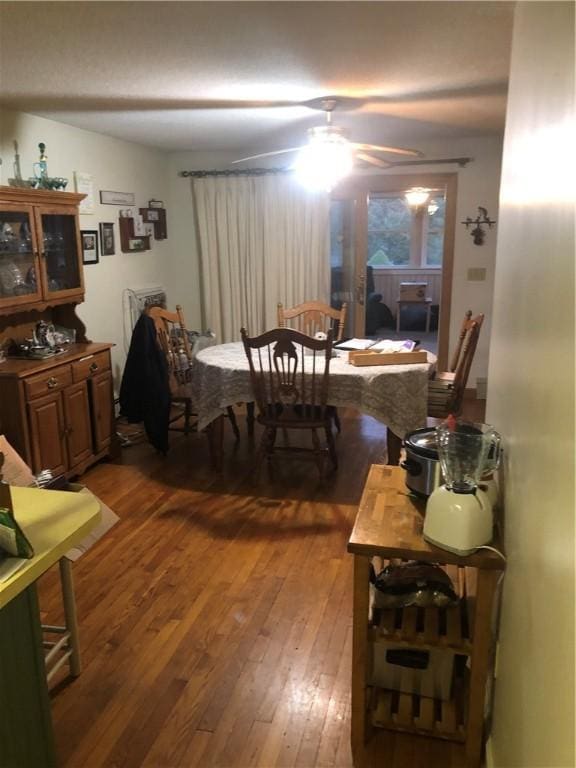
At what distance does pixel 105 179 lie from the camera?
15.7 feet

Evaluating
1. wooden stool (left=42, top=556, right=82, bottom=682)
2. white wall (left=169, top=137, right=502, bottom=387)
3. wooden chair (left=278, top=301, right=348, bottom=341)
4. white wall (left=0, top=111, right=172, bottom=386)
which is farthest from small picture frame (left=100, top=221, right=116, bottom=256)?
wooden stool (left=42, top=556, right=82, bottom=682)

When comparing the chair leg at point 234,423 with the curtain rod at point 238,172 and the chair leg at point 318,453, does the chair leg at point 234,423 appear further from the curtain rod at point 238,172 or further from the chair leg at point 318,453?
the curtain rod at point 238,172

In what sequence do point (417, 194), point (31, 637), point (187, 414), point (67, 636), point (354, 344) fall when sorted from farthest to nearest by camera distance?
point (417, 194) < point (187, 414) < point (354, 344) < point (67, 636) < point (31, 637)

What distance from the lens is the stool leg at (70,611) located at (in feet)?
6.84

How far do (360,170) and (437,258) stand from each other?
10.9 feet

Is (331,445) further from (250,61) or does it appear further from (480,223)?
(480,223)

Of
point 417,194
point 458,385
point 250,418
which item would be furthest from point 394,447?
point 417,194

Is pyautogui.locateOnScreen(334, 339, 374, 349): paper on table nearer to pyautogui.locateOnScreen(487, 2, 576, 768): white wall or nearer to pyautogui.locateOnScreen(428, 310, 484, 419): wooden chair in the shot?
pyautogui.locateOnScreen(428, 310, 484, 419): wooden chair

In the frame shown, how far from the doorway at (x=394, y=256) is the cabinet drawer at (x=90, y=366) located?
2596 millimetres

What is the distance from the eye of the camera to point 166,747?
185cm

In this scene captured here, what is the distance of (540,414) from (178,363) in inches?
142

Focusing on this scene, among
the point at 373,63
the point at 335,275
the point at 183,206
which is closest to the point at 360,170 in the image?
the point at 335,275

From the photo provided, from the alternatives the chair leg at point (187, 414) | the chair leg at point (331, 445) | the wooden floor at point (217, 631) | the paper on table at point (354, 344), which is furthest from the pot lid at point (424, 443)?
the chair leg at point (187, 414)

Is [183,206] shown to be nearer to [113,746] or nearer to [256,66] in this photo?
[256,66]
